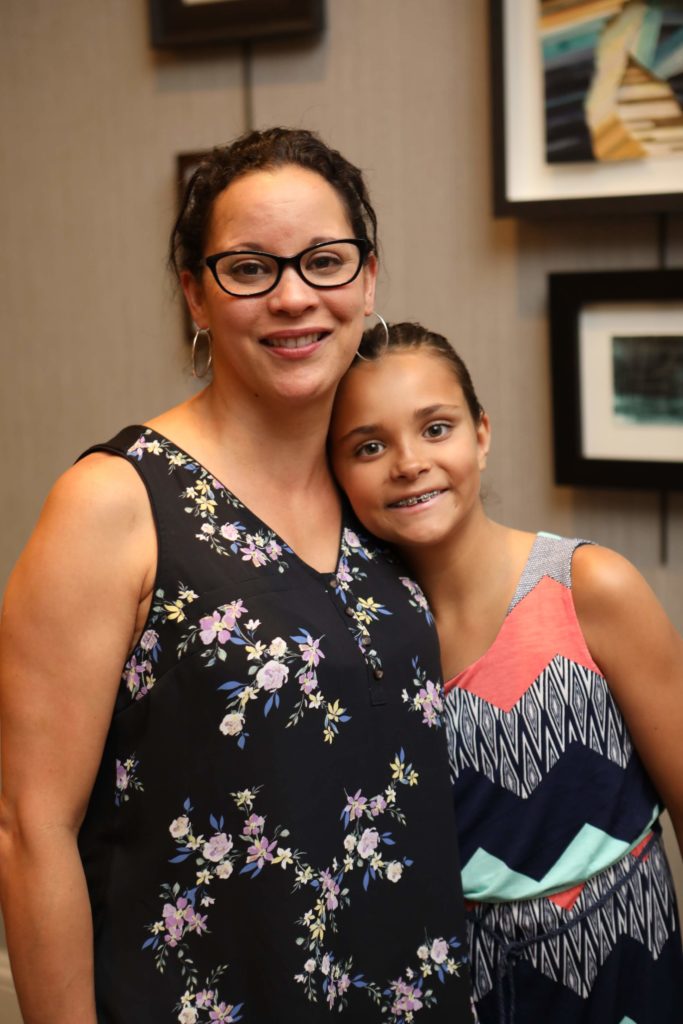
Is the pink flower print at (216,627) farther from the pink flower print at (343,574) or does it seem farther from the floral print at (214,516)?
the pink flower print at (343,574)

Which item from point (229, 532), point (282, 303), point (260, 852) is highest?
point (282, 303)

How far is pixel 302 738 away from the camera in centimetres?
121

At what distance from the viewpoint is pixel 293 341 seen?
128 centimetres

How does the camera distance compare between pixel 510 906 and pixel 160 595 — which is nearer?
pixel 160 595

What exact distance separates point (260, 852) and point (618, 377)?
3.36ft

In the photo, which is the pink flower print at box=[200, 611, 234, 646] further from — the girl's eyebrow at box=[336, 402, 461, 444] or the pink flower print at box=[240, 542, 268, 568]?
the girl's eyebrow at box=[336, 402, 461, 444]

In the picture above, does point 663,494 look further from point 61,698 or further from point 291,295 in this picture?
point 61,698

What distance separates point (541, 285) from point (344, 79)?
51 centimetres

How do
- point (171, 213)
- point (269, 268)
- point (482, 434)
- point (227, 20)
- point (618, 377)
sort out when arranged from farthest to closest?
point (171, 213) → point (227, 20) → point (618, 377) → point (482, 434) → point (269, 268)

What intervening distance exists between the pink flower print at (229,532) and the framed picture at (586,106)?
0.88 metres

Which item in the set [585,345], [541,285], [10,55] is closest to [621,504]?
[585,345]

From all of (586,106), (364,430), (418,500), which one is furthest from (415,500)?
(586,106)

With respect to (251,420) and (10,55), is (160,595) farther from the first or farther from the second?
(10,55)

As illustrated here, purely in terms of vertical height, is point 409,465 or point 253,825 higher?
point 409,465
